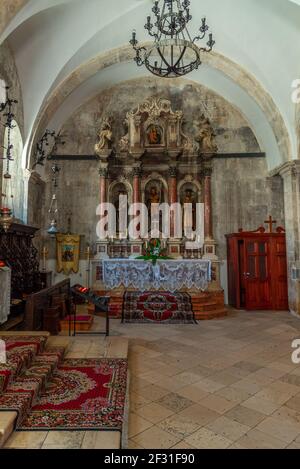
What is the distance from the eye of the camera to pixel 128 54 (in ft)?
28.8

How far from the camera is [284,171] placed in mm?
8695

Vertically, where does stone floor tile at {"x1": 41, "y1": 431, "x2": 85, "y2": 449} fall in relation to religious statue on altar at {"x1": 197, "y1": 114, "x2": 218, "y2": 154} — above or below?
below

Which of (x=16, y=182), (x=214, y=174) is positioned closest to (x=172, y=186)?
(x=214, y=174)

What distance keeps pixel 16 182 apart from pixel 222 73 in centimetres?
699

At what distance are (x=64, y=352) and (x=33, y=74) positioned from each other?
696 cm

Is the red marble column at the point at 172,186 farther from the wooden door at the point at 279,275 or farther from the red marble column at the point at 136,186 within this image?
the wooden door at the point at 279,275

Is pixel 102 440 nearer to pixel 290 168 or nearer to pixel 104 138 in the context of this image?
pixel 290 168

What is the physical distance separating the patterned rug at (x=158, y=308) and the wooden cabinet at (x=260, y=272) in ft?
7.00

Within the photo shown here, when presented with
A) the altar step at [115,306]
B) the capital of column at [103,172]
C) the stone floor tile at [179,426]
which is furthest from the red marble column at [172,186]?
the stone floor tile at [179,426]

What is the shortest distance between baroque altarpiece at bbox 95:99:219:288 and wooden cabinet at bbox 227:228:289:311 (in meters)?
0.88

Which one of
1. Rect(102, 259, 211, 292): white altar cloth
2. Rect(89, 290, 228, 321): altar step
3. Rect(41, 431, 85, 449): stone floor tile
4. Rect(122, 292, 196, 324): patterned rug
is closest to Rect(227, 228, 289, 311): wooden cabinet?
Rect(89, 290, 228, 321): altar step

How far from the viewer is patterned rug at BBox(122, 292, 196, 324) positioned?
7230 millimetres

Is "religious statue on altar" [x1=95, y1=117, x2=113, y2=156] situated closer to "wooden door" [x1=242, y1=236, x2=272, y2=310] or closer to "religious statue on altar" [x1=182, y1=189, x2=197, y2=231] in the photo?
"religious statue on altar" [x1=182, y1=189, x2=197, y2=231]

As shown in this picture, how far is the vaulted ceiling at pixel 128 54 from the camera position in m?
6.85
